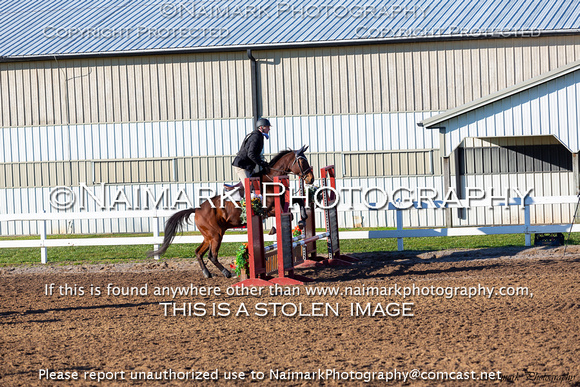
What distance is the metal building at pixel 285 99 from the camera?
20203 mm

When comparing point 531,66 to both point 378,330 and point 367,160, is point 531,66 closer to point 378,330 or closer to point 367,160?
point 367,160

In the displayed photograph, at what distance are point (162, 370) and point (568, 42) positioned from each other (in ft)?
59.1

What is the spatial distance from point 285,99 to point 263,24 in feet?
10.2

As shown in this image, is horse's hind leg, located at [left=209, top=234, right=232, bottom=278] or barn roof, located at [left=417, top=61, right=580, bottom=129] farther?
barn roof, located at [left=417, top=61, right=580, bottom=129]

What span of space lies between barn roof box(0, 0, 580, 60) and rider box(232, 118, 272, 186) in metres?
10.2

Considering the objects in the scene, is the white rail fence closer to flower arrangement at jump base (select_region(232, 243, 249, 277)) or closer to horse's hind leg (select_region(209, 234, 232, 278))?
horse's hind leg (select_region(209, 234, 232, 278))

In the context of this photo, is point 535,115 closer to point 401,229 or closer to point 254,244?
point 401,229

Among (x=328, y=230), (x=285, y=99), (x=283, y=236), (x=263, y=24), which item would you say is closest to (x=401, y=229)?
(x=328, y=230)

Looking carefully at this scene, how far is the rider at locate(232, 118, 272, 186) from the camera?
10609 mm

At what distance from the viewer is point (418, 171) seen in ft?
67.7

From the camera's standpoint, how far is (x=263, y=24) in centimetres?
2231

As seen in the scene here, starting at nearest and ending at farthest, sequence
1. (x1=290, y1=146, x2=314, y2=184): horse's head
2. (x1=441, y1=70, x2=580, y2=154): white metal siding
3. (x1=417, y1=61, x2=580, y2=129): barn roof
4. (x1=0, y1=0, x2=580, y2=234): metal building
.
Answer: (x1=290, y1=146, x2=314, y2=184): horse's head < (x1=417, y1=61, x2=580, y2=129): barn roof < (x1=441, y1=70, x2=580, y2=154): white metal siding < (x1=0, y1=0, x2=580, y2=234): metal building

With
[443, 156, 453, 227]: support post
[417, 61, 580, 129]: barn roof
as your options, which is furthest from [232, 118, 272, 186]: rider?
[443, 156, 453, 227]: support post

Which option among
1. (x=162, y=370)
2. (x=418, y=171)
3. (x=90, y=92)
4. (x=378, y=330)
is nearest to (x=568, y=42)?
(x=418, y=171)
